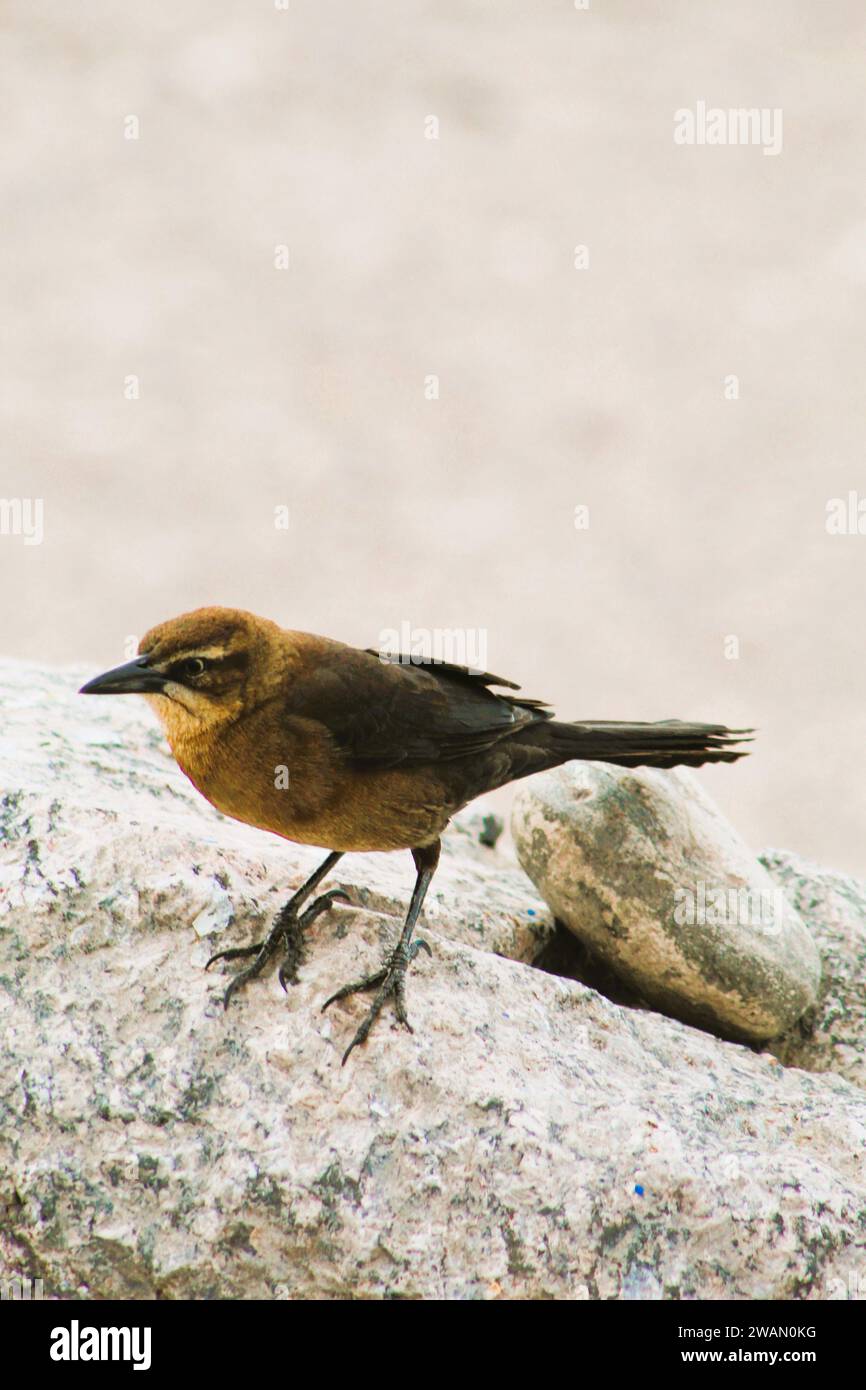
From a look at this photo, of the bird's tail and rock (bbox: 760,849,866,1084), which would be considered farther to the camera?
rock (bbox: 760,849,866,1084)

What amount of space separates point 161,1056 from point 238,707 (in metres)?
0.96

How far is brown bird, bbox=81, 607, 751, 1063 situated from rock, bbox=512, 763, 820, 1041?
16 cm

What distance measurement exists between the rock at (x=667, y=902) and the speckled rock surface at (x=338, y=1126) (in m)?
0.33

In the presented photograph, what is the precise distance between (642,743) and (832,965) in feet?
3.88

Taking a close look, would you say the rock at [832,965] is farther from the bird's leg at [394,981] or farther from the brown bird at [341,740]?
the bird's leg at [394,981]

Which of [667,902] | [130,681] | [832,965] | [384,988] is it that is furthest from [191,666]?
[832,965]

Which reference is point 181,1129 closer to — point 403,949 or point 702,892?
point 403,949

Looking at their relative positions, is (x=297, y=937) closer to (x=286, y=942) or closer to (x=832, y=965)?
(x=286, y=942)

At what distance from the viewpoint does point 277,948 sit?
12.2 feet

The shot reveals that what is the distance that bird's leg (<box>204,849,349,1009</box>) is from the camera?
11.8 ft

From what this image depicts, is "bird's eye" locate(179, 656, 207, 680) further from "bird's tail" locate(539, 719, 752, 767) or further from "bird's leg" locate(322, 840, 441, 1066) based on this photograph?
"bird's tail" locate(539, 719, 752, 767)

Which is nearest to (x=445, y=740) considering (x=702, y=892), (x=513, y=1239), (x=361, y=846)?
(x=361, y=846)

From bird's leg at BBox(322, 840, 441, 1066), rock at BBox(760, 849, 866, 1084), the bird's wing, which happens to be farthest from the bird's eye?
rock at BBox(760, 849, 866, 1084)
